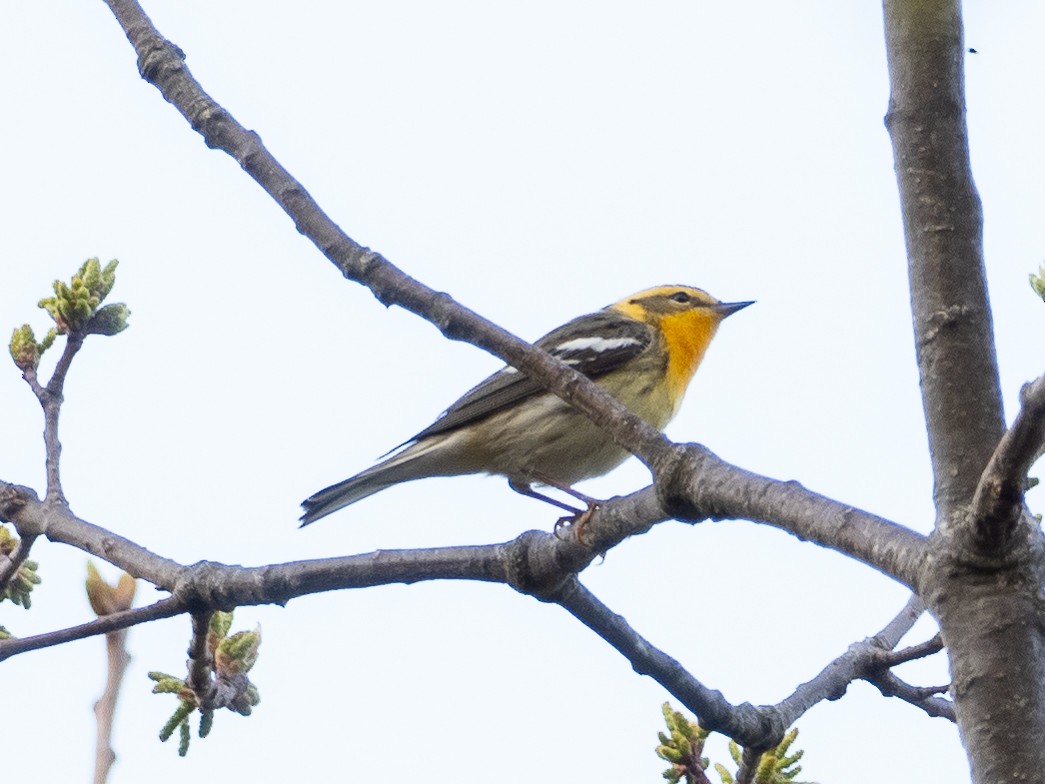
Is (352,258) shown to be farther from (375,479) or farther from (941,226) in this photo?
(375,479)

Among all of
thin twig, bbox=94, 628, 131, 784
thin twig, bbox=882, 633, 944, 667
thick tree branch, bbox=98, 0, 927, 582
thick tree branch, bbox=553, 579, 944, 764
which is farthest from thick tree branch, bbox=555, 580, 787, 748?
thin twig, bbox=94, 628, 131, 784

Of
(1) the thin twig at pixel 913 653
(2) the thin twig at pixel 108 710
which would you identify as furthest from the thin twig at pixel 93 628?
(1) the thin twig at pixel 913 653

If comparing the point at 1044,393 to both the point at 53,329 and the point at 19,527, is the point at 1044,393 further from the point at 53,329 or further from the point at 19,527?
the point at 53,329

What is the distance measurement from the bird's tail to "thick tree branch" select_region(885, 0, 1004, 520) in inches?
188

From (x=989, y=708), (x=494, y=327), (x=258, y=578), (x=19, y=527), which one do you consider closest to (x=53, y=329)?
(x=19, y=527)

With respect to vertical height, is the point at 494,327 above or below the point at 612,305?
below

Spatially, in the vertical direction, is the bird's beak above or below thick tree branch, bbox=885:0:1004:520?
above

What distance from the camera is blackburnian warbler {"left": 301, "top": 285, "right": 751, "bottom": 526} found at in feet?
23.5

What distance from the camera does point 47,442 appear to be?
4.02 metres

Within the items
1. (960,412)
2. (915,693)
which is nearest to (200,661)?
(915,693)

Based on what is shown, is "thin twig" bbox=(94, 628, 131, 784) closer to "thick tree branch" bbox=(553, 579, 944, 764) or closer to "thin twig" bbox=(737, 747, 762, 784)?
"thick tree branch" bbox=(553, 579, 944, 764)

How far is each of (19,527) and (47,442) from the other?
12.7 inches

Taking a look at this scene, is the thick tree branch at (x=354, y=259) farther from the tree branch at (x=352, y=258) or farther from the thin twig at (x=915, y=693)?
the thin twig at (x=915, y=693)

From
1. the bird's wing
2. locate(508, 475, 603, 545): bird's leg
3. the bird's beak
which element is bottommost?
locate(508, 475, 603, 545): bird's leg
